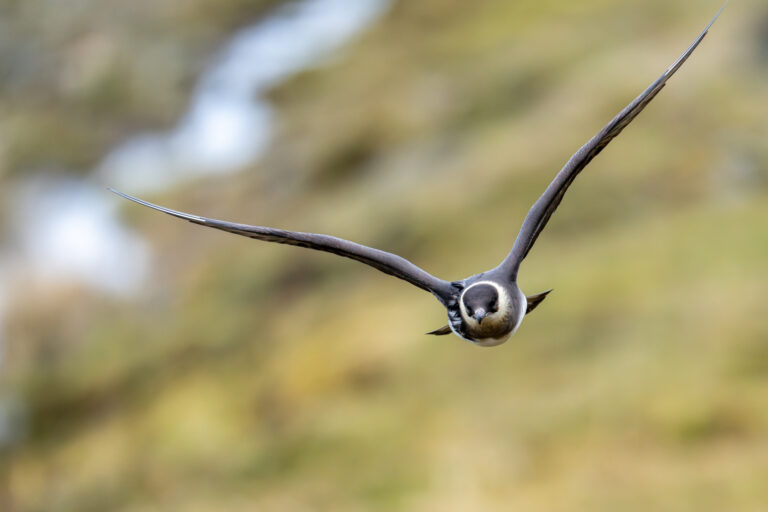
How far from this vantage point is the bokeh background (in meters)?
22.4

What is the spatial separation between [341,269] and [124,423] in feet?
27.3

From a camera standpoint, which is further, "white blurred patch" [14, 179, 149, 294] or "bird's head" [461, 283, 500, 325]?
"white blurred patch" [14, 179, 149, 294]

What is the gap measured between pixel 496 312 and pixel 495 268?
0.48 meters

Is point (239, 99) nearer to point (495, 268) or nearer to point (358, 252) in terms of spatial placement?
point (358, 252)

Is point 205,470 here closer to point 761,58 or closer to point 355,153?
point 355,153

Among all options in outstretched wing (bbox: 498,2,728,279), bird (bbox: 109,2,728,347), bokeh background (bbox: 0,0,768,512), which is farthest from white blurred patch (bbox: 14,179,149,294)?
outstretched wing (bbox: 498,2,728,279)

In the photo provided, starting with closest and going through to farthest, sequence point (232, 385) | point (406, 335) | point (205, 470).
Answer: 1. point (406, 335)
2. point (205, 470)
3. point (232, 385)

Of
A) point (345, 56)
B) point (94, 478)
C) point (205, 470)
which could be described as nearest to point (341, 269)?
point (205, 470)

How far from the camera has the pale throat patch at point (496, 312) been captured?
8992 millimetres

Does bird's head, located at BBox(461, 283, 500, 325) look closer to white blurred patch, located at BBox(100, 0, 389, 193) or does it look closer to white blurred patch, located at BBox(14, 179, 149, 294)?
white blurred patch, located at BBox(14, 179, 149, 294)

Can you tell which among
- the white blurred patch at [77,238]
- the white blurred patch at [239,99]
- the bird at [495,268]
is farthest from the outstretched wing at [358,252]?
the white blurred patch at [239,99]

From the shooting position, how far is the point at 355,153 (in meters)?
35.5

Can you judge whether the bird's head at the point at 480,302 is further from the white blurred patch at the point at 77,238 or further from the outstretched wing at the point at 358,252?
the white blurred patch at the point at 77,238

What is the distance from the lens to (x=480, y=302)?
8.96m
